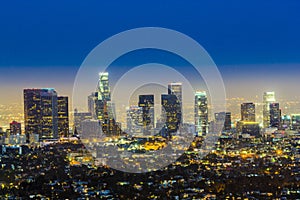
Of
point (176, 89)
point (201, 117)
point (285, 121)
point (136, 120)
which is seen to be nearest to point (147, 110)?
point (136, 120)

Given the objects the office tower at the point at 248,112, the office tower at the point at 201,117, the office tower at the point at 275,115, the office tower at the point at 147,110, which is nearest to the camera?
the office tower at the point at 201,117

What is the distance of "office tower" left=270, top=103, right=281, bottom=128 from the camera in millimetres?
15539

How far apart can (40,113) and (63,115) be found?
63 cm

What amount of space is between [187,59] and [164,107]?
396cm

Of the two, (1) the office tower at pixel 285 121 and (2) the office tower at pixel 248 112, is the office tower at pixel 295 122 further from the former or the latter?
(2) the office tower at pixel 248 112

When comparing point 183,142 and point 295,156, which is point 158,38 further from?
point 295,156

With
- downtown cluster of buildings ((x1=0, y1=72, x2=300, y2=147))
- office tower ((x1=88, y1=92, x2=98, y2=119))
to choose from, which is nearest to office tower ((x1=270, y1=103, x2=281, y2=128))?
downtown cluster of buildings ((x1=0, y1=72, x2=300, y2=147))

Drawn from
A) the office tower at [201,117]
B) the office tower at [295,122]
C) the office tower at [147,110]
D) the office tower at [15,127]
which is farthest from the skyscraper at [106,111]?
the office tower at [295,122]

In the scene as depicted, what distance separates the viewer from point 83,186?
8.66 meters

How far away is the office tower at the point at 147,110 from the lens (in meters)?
10.8

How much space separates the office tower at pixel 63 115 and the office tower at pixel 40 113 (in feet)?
0.35

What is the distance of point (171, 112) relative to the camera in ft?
35.2

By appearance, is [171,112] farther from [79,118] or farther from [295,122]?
[295,122]

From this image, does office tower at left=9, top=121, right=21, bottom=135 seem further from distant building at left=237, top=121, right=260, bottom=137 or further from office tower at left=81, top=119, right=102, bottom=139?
distant building at left=237, top=121, right=260, bottom=137
